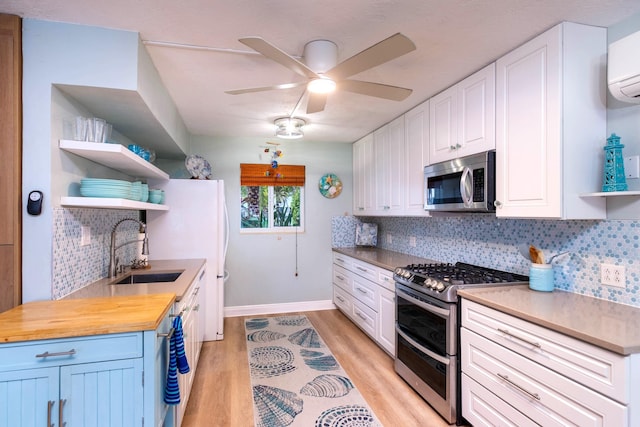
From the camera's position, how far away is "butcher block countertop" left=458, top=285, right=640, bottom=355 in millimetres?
1273

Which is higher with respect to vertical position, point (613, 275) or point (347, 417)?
point (613, 275)

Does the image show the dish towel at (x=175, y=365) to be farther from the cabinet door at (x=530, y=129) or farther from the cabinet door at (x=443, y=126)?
the cabinet door at (x=443, y=126)

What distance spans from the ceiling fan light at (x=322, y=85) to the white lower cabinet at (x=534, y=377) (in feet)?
5.00

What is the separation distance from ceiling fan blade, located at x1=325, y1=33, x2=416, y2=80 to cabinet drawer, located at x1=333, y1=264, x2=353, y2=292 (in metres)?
2.65

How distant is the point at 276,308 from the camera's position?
14.4 ft

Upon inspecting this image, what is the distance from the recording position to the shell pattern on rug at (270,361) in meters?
2.76

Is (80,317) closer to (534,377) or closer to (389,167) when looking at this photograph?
(534,377)

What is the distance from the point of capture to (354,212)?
4609mm

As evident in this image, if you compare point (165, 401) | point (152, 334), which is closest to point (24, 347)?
point (152, 334)

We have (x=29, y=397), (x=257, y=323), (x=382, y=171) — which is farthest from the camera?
(x=257, y=323)

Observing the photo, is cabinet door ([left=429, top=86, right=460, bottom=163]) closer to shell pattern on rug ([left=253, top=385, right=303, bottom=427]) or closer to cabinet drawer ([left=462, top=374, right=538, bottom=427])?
A: cabinet drawer ([left=462, top=374, right=538, bottom=427])

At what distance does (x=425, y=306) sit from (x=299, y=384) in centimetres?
117

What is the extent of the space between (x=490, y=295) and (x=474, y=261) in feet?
3.04

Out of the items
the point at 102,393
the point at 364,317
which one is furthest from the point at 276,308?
the point at 102,393
